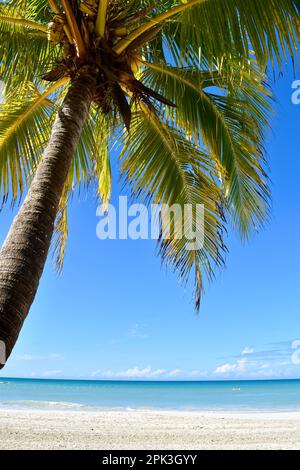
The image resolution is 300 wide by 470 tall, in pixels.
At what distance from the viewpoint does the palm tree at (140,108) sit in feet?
13.4

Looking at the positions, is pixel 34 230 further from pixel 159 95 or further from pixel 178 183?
pixel 178 183

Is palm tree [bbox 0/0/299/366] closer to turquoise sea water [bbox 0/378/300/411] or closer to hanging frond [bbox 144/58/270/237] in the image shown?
hanging frond [bbox 144/58/270/237]

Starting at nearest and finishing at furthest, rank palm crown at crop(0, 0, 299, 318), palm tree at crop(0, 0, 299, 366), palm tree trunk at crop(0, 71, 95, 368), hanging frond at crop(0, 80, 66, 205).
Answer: palm tree trunk at crop(0, 71, 95, 368) → palm tree at crop(0, 0, 299, 366) → palm crown at crop(0, 0, 299, 318) → hanging frond at crop(0, 80, 66, 205)

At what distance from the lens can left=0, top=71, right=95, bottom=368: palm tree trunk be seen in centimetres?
274

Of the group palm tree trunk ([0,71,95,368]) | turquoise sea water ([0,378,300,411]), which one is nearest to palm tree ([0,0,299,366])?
palm tree trunk ([0,71,95,368])

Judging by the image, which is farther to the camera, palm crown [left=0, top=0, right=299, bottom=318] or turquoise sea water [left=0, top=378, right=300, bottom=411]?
turquoise sea water [left=0, top=378, right=300, bottom=411]

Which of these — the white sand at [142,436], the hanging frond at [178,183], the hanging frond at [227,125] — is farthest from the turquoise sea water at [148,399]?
the hanging frond at [227,125]

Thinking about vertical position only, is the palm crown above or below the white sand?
above

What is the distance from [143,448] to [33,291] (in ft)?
24.3

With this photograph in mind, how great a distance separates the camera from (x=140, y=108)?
612cm

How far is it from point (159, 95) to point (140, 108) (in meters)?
1.03

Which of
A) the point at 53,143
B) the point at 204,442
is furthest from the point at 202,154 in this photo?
the point at 204,442

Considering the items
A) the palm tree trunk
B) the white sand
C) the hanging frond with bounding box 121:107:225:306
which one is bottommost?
the white sand

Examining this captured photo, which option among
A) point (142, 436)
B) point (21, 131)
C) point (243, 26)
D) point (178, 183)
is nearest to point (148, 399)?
point (142, 436)
